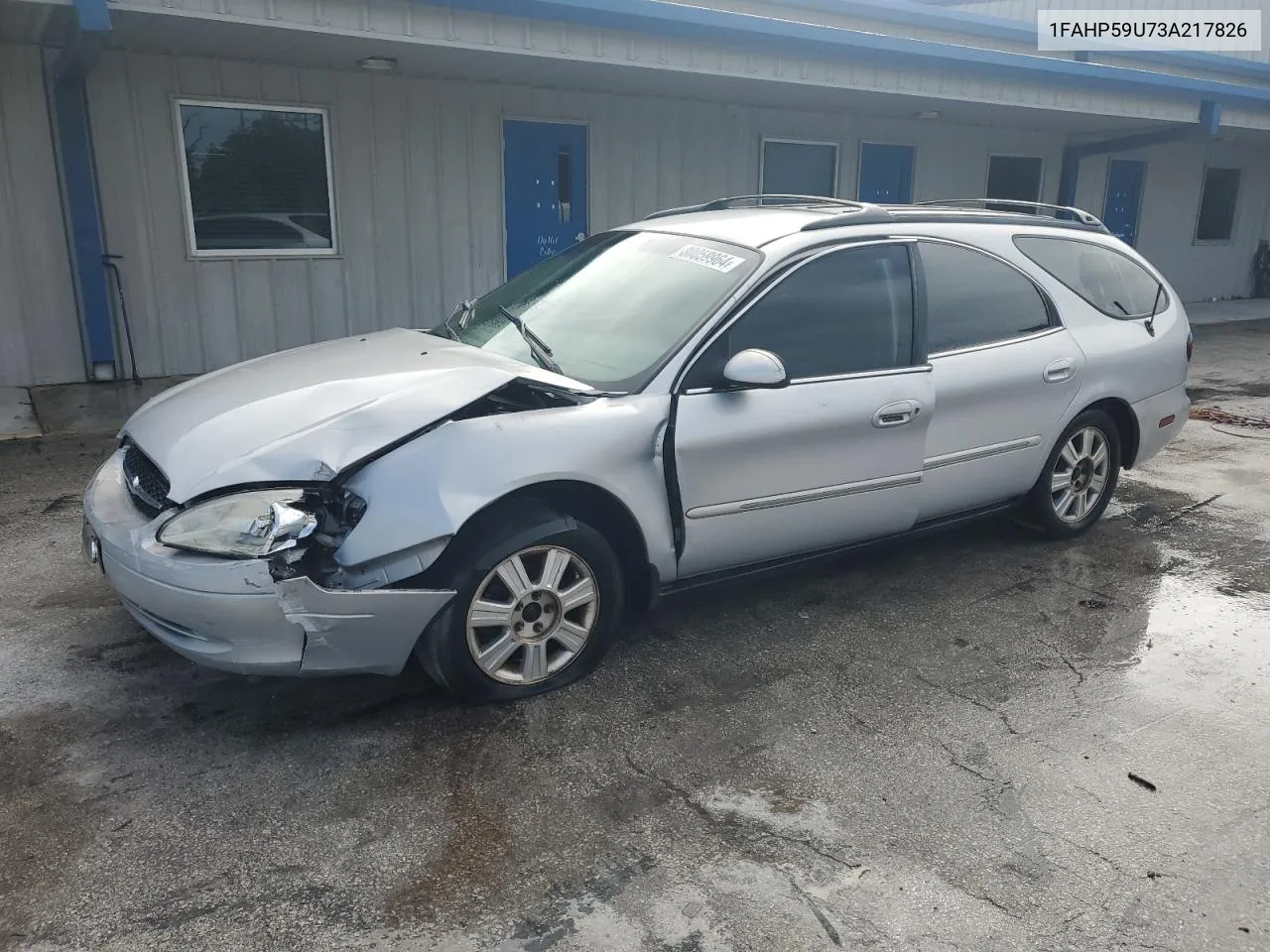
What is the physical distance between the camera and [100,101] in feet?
26.2

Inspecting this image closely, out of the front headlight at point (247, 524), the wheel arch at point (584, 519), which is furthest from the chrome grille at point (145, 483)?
the wheel arch at point (584, 519)

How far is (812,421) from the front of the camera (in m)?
3.80

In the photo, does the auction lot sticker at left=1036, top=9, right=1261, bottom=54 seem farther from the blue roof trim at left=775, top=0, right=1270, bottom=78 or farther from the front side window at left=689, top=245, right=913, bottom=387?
the front side window at left=689, top=245, right=913, bottom=387

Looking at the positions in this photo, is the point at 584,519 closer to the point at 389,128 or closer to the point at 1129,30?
the point at 389,128

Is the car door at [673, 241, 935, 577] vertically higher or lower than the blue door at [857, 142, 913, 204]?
lower

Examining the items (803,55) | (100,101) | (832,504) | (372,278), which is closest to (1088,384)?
(832,504)

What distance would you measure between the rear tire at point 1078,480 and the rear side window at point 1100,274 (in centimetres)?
60

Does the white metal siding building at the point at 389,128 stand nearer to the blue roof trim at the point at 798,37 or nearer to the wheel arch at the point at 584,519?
the blue roof trim at the point at 798,37

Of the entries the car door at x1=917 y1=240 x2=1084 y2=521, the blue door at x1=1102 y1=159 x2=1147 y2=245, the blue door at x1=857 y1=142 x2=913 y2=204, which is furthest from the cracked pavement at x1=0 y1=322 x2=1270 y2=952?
the blue door at x1=1102 y1=159 x2=1147 y2=245

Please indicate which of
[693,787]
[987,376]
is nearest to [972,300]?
[987,376]

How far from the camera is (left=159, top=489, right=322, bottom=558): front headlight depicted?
2908 mm

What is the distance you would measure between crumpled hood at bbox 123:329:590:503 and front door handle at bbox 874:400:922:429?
1294mm

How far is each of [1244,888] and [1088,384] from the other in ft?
9.26

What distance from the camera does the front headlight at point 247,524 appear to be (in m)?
2.91
